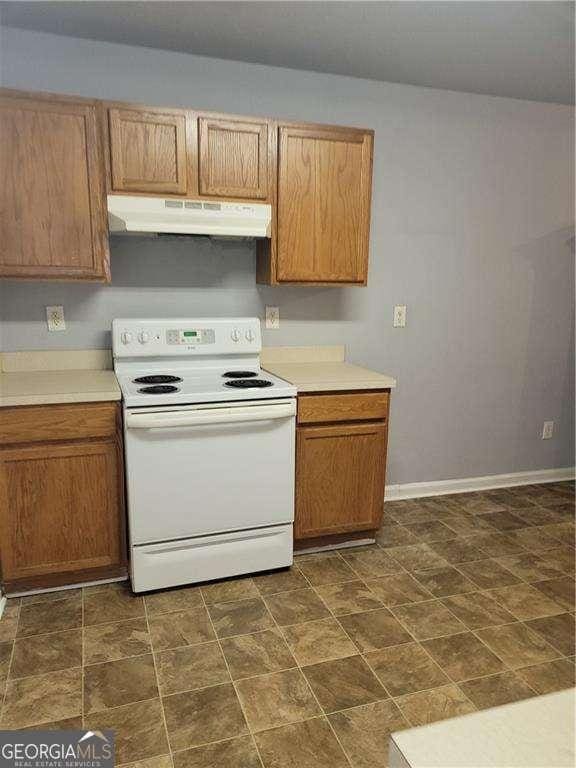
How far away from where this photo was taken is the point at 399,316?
322cm

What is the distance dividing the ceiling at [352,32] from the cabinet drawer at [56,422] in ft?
5.31

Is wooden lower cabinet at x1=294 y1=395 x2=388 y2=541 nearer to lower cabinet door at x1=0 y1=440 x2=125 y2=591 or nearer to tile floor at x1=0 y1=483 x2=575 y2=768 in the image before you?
tile floor at x1=0 y1=483 x2=575 y2=768

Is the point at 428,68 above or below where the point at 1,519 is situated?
above

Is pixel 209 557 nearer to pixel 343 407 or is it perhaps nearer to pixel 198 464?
pixel 198 464

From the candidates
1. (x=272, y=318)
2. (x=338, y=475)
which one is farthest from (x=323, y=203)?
(x=338, y=475)

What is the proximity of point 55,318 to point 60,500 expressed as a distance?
0.91 m

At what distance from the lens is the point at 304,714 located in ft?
5.48

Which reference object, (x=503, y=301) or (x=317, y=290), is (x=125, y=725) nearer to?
(x=317, y=290)

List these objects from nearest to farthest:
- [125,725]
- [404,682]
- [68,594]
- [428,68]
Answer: [125,725]
[404,682]
[68,594]
[428,68]

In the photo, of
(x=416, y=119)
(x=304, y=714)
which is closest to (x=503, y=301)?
(x=416, y=119)

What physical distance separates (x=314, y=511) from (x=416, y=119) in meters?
2.28

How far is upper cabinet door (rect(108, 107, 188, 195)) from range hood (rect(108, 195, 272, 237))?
7 centimetres

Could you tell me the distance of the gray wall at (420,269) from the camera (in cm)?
256

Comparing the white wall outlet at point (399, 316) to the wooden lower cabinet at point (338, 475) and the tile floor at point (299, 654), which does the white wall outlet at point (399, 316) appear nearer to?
the wooden lower cabinet at point (338, 475)
